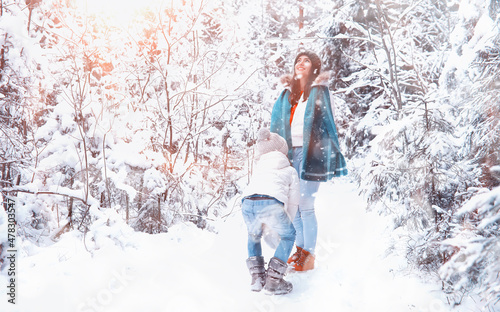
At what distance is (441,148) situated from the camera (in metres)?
2.87

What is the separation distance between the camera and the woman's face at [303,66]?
12.5 feet

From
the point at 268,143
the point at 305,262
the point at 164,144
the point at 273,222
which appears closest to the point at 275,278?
the point at 273,222

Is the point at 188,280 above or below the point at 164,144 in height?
below

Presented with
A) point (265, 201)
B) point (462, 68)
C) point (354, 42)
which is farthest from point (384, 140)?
point (354, 42)

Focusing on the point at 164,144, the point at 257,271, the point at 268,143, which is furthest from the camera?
the point at 164,144

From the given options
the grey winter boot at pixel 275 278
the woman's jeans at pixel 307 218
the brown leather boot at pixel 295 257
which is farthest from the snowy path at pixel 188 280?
the woman's jeans at pixel 307 218

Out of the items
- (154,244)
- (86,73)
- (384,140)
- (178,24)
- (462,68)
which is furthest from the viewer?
(178,24)

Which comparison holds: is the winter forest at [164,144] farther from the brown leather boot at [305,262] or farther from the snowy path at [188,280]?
the brown leather boot at [305,262]

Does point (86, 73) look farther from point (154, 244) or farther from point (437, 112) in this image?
point (437, 112)

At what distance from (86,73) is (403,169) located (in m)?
4.02

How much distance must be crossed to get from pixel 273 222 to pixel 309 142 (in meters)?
1.05

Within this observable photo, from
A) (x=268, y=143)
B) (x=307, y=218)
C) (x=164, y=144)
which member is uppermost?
(x=268, y=143)

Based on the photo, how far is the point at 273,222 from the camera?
2941 mm

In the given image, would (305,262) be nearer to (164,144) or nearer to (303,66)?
(303,66)
